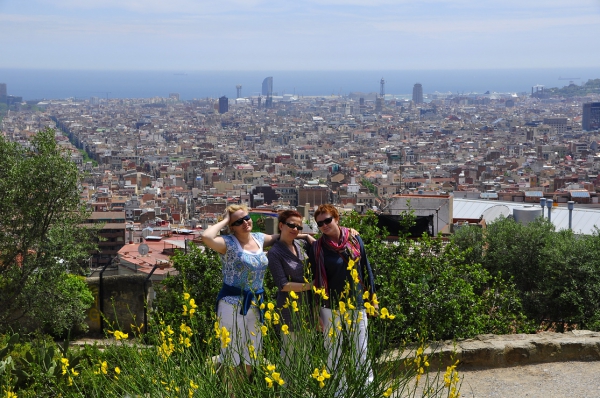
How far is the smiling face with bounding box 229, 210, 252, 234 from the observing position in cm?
302

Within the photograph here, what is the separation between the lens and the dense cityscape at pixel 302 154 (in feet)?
158

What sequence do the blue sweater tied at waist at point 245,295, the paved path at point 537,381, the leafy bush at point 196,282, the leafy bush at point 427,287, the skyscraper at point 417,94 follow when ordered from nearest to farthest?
the blue sweater tied at waist at point 245,295 → the paved path at point 537,381 → the leafy bush at point 427,287 → the leafy bush at point 196,282 → the skyscraper at point 417,94

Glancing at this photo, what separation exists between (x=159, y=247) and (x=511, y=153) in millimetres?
67701

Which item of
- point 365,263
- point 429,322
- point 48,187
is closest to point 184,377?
point 365,263

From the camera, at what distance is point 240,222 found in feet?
9.90

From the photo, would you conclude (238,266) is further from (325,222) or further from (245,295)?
(325,222)

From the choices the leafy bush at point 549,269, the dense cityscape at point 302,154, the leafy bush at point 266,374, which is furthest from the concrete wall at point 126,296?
the dense cityscape at point 302,154

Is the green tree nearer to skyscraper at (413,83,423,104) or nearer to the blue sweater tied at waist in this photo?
the blue sweater tied at waist

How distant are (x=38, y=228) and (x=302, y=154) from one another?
3196 inches

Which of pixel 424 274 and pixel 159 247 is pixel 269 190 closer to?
pixel 159 247

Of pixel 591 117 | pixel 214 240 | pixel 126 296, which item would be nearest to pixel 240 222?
pixel 214 240

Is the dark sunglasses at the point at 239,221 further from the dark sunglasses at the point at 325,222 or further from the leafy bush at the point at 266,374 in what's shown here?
the leafy bush at the point at 266,374

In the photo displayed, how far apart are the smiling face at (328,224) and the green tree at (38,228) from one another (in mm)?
3314

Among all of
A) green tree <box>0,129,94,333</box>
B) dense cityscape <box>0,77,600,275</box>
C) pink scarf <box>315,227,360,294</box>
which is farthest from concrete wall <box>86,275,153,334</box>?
dense cityscape <box>0,77,600,275</box>
